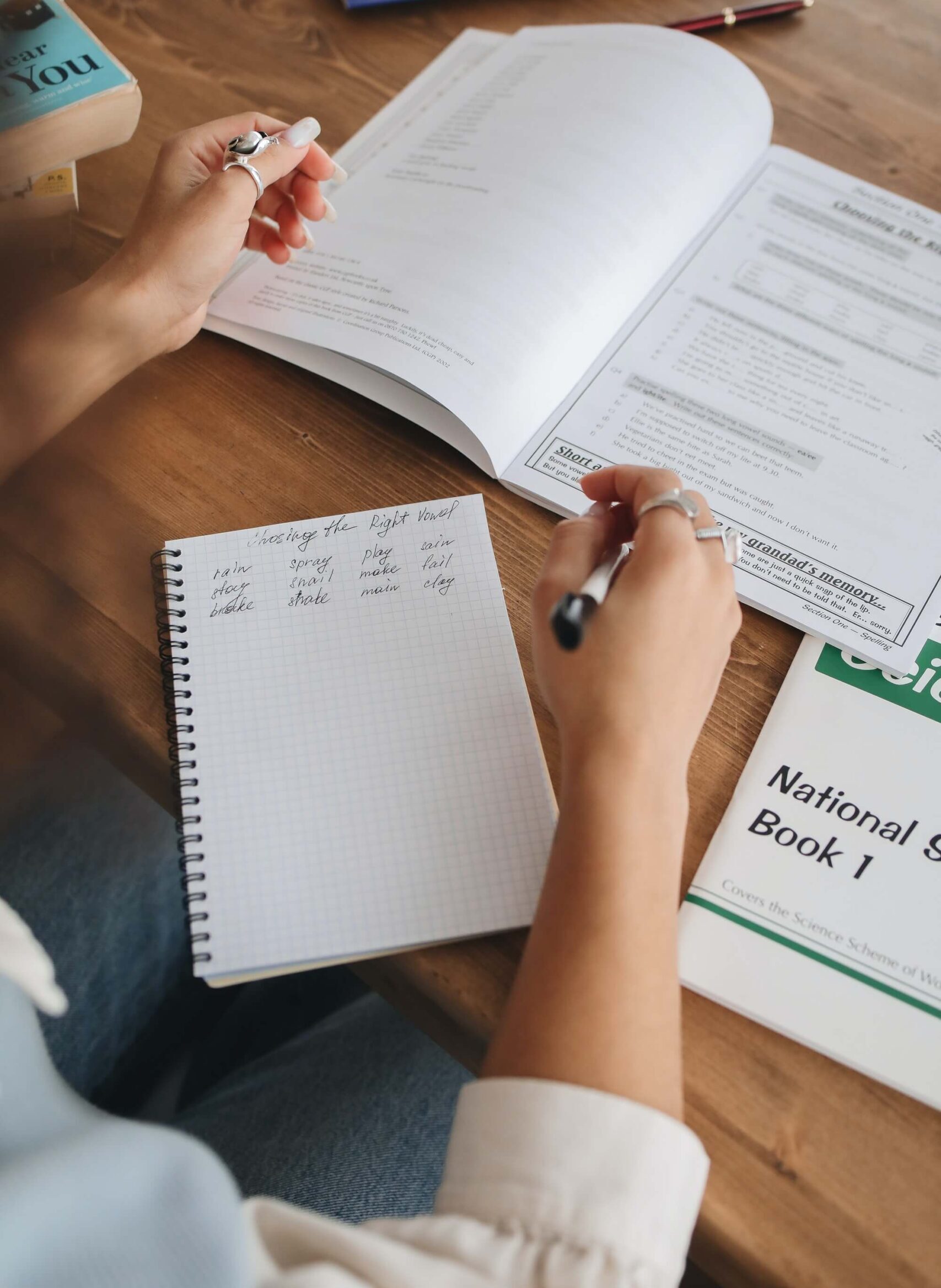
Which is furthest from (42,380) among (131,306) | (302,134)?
(302,134)

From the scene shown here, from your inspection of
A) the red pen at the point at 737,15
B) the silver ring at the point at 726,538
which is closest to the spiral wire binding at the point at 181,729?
the silver ring at the point at 726,538

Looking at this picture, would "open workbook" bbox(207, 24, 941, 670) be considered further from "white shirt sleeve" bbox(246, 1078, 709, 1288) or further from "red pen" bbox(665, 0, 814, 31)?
"white shirt sleeve" bbox(246, 1078, 709, 1288)

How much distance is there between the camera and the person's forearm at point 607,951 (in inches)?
16.2

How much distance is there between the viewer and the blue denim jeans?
60cm

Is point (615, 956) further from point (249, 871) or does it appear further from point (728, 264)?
point (728, 264)

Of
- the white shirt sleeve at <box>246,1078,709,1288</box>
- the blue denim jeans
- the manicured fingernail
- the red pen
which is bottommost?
the blue denim jeans

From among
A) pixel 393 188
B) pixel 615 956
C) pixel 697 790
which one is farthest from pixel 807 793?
pixel 393 188

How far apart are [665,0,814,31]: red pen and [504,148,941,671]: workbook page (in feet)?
0.70

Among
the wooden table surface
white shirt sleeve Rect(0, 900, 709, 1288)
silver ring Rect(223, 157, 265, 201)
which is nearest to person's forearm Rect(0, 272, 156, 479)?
the wooden table surface

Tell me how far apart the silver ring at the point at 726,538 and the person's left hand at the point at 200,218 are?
0.38m

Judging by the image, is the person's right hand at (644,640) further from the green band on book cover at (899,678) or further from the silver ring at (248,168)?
the silver ring at (248,168)

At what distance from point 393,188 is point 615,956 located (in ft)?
2.09

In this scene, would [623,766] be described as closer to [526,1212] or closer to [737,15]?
[526,1212]

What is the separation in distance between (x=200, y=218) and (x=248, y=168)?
50 millimetres
